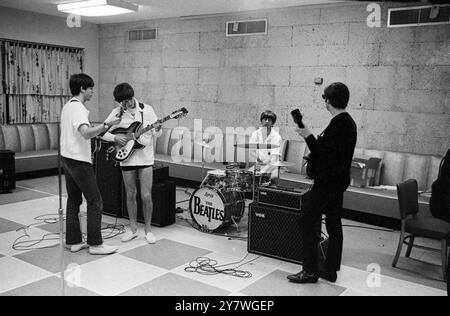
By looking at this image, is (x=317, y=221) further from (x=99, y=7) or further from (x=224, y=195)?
(x=99, y=7)

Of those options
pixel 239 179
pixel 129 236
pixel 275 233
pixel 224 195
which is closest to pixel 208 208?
pixel 224 195

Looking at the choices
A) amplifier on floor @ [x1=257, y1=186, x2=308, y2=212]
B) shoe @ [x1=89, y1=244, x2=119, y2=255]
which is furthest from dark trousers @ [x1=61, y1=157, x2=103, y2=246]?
amplifier on floor @ [x1=257, y1=186, x2=308, y2=212]

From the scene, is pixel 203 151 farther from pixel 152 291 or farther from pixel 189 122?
pixel 152 291

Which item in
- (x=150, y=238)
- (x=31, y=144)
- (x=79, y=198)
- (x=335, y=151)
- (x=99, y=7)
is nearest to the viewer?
(x=335, y=151)

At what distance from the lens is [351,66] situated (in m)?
Result: 5.88

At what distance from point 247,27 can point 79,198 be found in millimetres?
4095

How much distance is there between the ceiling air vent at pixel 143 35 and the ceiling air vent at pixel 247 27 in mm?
1706

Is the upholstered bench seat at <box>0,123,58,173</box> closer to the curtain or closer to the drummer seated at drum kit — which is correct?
the curtain

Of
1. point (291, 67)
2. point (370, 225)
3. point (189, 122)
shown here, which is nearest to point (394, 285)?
point (370, 225)

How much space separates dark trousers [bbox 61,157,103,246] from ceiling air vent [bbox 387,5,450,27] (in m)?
4.19

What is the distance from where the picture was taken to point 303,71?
631cm

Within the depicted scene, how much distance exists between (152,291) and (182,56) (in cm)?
524

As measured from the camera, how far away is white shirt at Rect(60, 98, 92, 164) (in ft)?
11.8

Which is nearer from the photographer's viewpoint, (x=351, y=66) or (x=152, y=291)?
(x=152, y=291)
